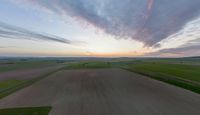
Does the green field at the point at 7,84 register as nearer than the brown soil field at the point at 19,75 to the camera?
Yes

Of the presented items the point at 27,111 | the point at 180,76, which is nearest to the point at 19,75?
the point at 27,111

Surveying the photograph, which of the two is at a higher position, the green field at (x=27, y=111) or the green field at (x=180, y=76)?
the green field at (x=180, y=76)

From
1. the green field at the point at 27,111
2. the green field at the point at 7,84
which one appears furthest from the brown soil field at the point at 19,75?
the green field at the point at 27,111

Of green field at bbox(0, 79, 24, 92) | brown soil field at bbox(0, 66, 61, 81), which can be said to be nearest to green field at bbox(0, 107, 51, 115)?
green field at bbox(0, 79, 24, 92)

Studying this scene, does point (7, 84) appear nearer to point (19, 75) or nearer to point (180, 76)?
point (19, 75)

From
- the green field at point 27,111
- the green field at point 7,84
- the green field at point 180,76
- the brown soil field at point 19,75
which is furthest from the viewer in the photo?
the brown soil field at point 19,75

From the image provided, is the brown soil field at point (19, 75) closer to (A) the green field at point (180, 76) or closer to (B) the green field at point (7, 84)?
(B) the green field at point (7, 84)

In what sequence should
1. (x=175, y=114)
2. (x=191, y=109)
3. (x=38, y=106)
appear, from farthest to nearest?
(x=38, y=106) < (x=191, y=109) < (x=175, y=114)

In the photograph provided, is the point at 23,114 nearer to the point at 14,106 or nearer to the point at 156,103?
the point at 14,106

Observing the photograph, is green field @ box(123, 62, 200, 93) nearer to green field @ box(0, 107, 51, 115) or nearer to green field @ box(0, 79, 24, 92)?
green field @ box(0, 107, 51, 115)

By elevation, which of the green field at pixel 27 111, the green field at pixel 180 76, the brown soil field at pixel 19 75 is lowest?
the brown soil field at pixel 19 75

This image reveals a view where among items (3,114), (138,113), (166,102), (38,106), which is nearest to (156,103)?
(166,102)
